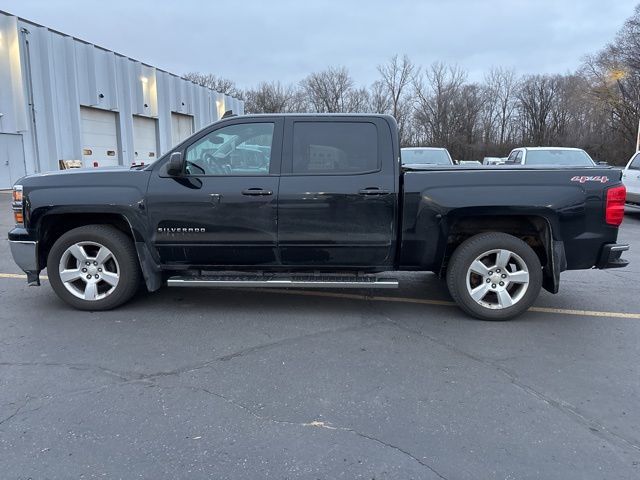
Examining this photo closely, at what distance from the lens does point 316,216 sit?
4.75 meters

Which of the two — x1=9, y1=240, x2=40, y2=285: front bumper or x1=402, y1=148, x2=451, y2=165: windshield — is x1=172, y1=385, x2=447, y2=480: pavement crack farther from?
x1=402, y1=148, x2=451, y2=165: windshield

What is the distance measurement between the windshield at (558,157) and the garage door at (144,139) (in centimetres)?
2298

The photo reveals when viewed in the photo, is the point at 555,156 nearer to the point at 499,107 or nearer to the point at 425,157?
the point at 425,157

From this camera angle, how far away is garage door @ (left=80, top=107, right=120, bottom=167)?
25234mm

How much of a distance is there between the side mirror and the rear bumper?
163 inches

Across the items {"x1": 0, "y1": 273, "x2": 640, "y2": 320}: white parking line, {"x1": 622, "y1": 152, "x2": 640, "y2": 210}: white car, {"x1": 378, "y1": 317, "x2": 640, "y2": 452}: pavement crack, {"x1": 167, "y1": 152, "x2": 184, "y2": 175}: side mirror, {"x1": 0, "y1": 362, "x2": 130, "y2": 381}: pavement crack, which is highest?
{"x1": 167, "y1": 152, "x2": 184, "y2": 175}: side mirror

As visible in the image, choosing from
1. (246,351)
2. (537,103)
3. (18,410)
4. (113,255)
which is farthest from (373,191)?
(537,103)

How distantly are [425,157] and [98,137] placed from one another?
67.0 ft

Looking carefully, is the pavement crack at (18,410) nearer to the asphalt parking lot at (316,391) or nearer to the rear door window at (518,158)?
the asphalt parking lot at (316,391)

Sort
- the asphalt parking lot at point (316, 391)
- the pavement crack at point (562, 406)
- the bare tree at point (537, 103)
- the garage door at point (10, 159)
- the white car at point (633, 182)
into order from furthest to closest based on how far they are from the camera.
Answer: the bare tree at point (537, 103)
the garage door at point (10, 159)
the white car at point (633, 182)
the pavement crack at point (562, 406)
the asphalt parking lot at point (316, 391)

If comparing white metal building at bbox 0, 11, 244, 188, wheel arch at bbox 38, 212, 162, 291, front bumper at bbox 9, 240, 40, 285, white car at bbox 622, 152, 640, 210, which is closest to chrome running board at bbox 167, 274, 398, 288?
wheel arch at bbox 38, 212, 162, 291

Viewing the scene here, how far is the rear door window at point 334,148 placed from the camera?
4.80 metres

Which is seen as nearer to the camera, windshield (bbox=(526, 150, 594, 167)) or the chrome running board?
the chrome running board

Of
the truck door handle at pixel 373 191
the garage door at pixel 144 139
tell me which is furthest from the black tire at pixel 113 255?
the garage door at pixel 144 139
